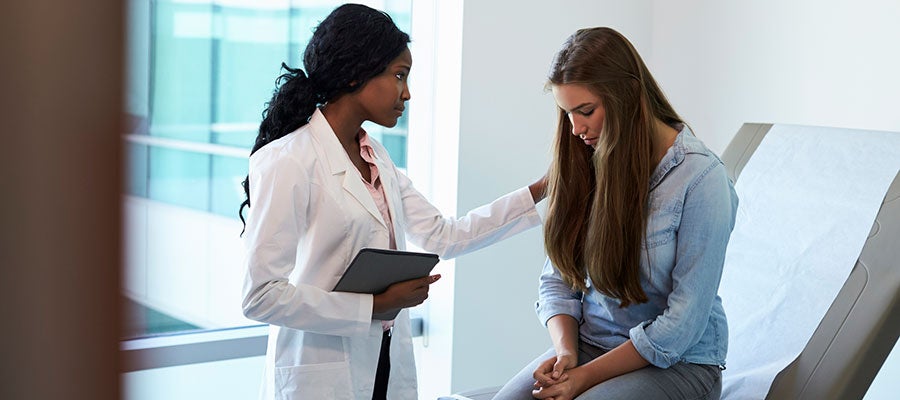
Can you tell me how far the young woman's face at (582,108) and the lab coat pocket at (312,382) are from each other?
670 millimetres

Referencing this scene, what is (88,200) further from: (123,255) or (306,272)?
(306,272)

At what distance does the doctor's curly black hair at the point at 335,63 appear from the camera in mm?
1741

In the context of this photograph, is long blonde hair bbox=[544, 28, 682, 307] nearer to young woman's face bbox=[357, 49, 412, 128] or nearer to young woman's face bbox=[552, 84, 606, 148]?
young woman's face bbox=[552, 84, 606, 148]

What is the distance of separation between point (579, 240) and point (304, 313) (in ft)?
2.02

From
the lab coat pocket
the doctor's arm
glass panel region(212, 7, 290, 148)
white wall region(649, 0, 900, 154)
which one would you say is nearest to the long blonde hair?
the doctor's arm

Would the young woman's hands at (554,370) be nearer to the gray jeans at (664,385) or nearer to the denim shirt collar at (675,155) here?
the gray jeans at (664,385)

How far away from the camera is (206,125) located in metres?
2.62

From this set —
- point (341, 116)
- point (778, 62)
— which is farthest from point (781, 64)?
point (341, 116)

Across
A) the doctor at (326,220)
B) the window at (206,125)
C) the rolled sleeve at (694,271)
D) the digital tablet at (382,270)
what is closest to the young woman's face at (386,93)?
the doctor at (326,220)

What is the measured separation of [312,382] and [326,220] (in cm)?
31

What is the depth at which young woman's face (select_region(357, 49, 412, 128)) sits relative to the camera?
1.77 meters

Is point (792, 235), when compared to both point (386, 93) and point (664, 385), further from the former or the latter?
point (386, 93)

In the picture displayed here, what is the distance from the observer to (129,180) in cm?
15

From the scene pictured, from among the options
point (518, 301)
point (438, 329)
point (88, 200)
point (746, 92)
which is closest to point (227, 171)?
point (438, 329)
